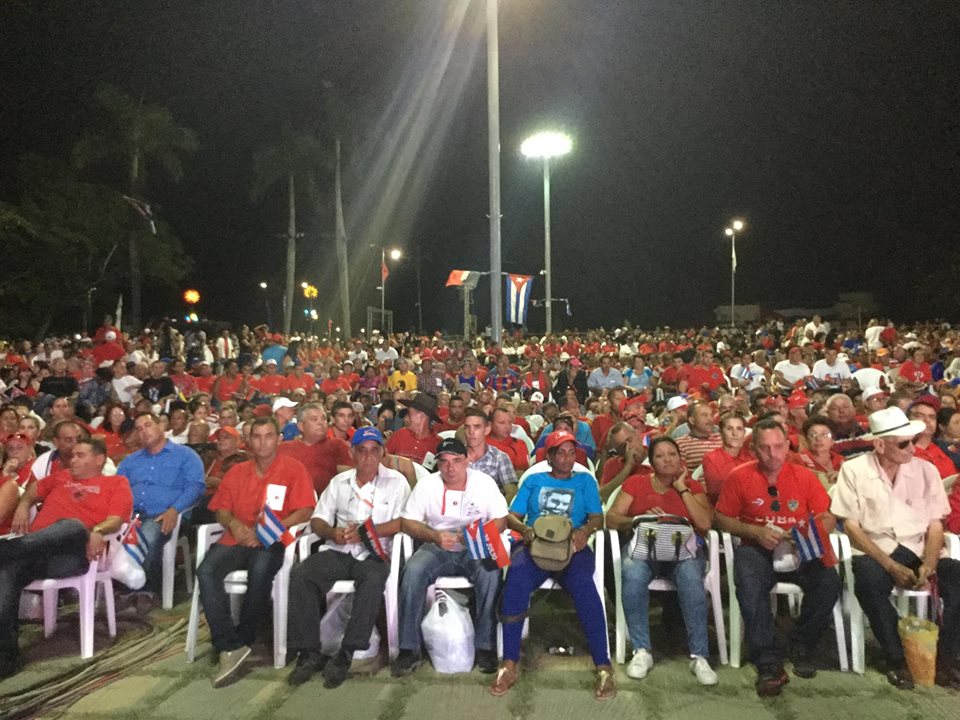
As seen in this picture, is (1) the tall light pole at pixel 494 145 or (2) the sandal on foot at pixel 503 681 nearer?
(2) the sandal on foot at pixel 503 681

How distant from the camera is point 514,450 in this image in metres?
6.09

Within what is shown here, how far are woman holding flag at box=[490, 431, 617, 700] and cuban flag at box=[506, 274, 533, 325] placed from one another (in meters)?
9.60

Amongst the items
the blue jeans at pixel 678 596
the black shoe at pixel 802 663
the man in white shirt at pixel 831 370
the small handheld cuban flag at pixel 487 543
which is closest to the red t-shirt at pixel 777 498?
the blue jeans at pixel 678 596

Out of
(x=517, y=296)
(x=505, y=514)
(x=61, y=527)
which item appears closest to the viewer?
(x=61, y=527)

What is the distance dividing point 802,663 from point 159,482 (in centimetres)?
454

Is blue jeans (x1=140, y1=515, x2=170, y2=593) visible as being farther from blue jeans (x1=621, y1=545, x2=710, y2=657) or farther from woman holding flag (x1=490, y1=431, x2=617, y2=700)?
blue jeans (x1=621, y1=545, x2=710, y2=657)

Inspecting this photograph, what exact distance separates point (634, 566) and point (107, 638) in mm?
3423

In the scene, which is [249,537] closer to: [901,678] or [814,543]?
[814,543]

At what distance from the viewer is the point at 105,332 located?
13.5 meters

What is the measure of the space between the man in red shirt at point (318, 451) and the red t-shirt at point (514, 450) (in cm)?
125

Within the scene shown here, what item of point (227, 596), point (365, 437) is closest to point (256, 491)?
point (227, 596)

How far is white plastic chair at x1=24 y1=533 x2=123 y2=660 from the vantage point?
4.32m

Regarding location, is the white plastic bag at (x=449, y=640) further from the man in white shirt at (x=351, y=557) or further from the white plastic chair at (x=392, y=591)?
the man in white shirt at (x=351, y=557)

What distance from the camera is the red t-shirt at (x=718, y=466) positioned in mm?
4938
